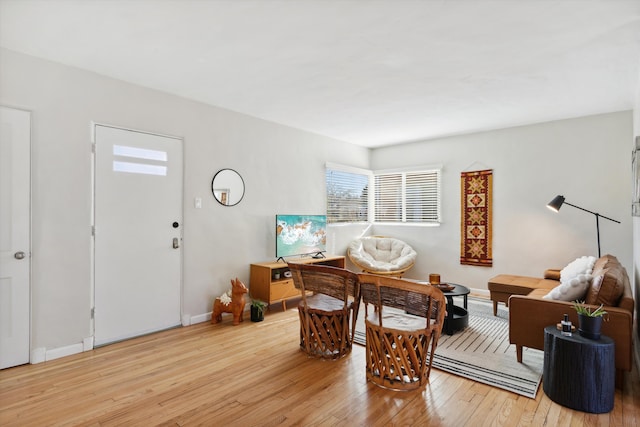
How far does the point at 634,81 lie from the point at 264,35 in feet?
11.6

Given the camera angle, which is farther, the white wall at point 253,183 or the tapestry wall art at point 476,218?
the tapestry wall art at point 476,218

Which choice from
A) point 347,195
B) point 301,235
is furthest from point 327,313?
point 347,195

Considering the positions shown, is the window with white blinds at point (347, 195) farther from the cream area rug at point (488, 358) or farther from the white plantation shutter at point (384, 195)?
the cream area rug at point (488, 358)

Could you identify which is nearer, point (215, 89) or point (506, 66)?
point (506, 66)

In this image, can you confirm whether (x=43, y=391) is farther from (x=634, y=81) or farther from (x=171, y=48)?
(x=634, y=81)

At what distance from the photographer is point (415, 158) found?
20.1 feet

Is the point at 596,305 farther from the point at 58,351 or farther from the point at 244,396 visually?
the point at 58,351

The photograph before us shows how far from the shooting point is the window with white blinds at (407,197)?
19.5 feet

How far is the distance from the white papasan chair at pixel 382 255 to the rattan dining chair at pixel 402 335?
9.56 ft

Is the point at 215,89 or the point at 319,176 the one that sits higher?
the point at 215,89

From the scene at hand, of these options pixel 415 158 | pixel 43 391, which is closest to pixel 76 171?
pixel 43 391

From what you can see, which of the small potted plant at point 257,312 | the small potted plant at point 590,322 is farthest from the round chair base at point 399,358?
the small potted plant at point 257,312

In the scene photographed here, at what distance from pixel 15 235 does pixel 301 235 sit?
3116 mm

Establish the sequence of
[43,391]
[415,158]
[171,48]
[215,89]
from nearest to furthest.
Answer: [43,391], [171,48], [215,89], [415,158]
